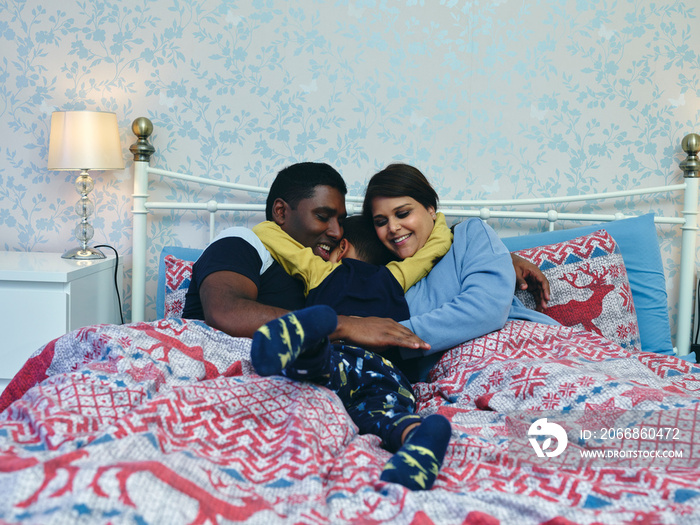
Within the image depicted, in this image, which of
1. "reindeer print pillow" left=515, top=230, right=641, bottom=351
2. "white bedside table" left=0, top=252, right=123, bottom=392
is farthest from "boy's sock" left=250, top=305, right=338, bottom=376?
"white bedside table" left=0, top=252, right=123, bottom=392

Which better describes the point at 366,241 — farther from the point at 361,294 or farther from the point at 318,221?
the point at 361,294

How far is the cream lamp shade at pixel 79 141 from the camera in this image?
183 cm

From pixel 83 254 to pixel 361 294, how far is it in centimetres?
107

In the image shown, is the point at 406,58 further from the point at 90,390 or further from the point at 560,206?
the point at 90,390

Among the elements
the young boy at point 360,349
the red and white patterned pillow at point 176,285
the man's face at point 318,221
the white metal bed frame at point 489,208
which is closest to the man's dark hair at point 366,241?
the young boy at point 360,349

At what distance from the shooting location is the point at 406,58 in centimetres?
208

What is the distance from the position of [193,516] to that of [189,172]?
5.40 feet

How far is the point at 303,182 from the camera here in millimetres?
1600

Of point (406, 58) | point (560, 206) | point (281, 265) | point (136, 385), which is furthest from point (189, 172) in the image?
point (560, 206)

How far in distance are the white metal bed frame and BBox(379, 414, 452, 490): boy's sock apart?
1253 mm

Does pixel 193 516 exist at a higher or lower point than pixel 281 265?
lower

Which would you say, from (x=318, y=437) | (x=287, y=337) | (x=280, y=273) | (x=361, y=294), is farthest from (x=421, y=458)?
(x=280, y=273)

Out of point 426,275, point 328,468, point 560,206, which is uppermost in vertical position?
point 560,206

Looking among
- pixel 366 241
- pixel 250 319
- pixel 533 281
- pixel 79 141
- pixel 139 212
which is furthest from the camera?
pixel 139 212
